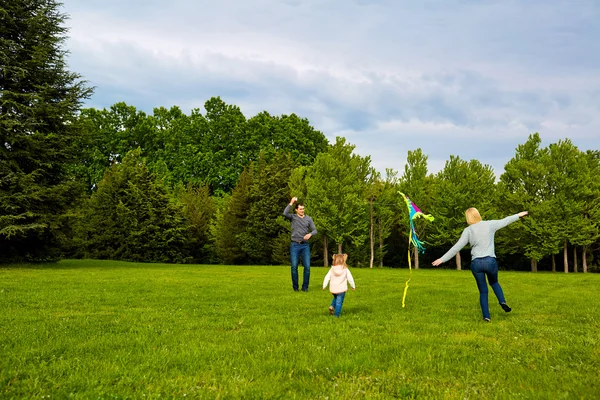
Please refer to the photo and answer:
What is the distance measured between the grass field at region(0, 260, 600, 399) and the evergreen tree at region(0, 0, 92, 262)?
15.5 meters

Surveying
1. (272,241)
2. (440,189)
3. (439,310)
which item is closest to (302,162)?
(272,241)

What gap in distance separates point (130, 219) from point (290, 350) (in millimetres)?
40398

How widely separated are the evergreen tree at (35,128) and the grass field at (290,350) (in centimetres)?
1554

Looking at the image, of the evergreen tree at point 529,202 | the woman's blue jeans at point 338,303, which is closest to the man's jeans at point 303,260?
the woman's blue jeans at point 338,303

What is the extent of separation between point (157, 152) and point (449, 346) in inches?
2167

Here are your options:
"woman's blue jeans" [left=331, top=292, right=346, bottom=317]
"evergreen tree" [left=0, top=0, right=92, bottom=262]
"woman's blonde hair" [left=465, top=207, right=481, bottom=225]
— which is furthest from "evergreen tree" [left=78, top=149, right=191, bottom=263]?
"woman's blonde hair" [left=465, top=207, right=481, bottom=225]

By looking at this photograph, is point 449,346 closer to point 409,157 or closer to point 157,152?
point 409,157

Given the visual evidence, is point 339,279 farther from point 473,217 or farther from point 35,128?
point 35,128

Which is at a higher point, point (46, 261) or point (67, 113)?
point (67, 113)

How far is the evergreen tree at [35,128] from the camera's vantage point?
78.5ft

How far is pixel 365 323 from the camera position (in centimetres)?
814

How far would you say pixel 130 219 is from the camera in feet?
141

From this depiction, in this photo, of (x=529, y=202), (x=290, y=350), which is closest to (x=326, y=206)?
(x=529, y=202)

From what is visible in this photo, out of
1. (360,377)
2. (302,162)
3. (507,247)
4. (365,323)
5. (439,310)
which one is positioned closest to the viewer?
(360,377)
